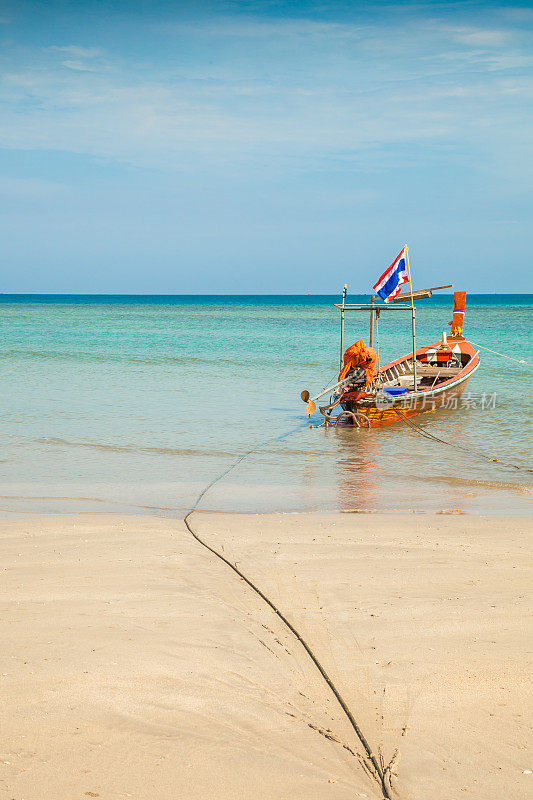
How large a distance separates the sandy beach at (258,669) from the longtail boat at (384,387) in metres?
7.53

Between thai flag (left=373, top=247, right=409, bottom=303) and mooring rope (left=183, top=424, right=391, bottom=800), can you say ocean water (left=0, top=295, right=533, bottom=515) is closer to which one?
mooring rope (left=183, top=424, right=391, bottom=800)

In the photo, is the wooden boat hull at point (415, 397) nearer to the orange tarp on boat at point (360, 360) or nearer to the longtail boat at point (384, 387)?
the longtail boat at point (384, 387)

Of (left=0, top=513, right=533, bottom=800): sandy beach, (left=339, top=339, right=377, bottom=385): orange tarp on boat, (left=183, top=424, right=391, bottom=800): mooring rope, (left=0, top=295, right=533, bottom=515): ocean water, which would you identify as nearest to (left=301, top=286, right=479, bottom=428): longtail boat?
(left=339, top=339, right=377, bottom=385): orange tarp on boat

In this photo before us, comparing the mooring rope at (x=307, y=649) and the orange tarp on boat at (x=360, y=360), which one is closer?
the mooring rope at (x=307, y=649)

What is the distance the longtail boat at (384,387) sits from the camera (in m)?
14.1

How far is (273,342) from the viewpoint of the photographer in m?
41.1

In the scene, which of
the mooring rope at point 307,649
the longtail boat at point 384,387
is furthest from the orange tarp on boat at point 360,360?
the mooring rope at point 307,649

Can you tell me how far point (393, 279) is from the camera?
42.6ft

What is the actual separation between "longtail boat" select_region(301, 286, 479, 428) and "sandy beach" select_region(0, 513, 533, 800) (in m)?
7.53

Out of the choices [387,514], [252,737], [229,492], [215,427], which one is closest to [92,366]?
[215,427]

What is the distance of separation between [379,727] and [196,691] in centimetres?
98

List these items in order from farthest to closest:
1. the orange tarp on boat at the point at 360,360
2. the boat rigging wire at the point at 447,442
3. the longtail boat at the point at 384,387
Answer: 1. the orange tarp on boat at the point at 360,360
2. the longtail boat at the point at 384,387
3. the boat rigging wire at the point at 447,442

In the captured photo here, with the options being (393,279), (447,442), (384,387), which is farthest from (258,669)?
(384,387)

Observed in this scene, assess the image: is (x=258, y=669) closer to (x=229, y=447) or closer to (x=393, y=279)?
(x=229, y=447)
